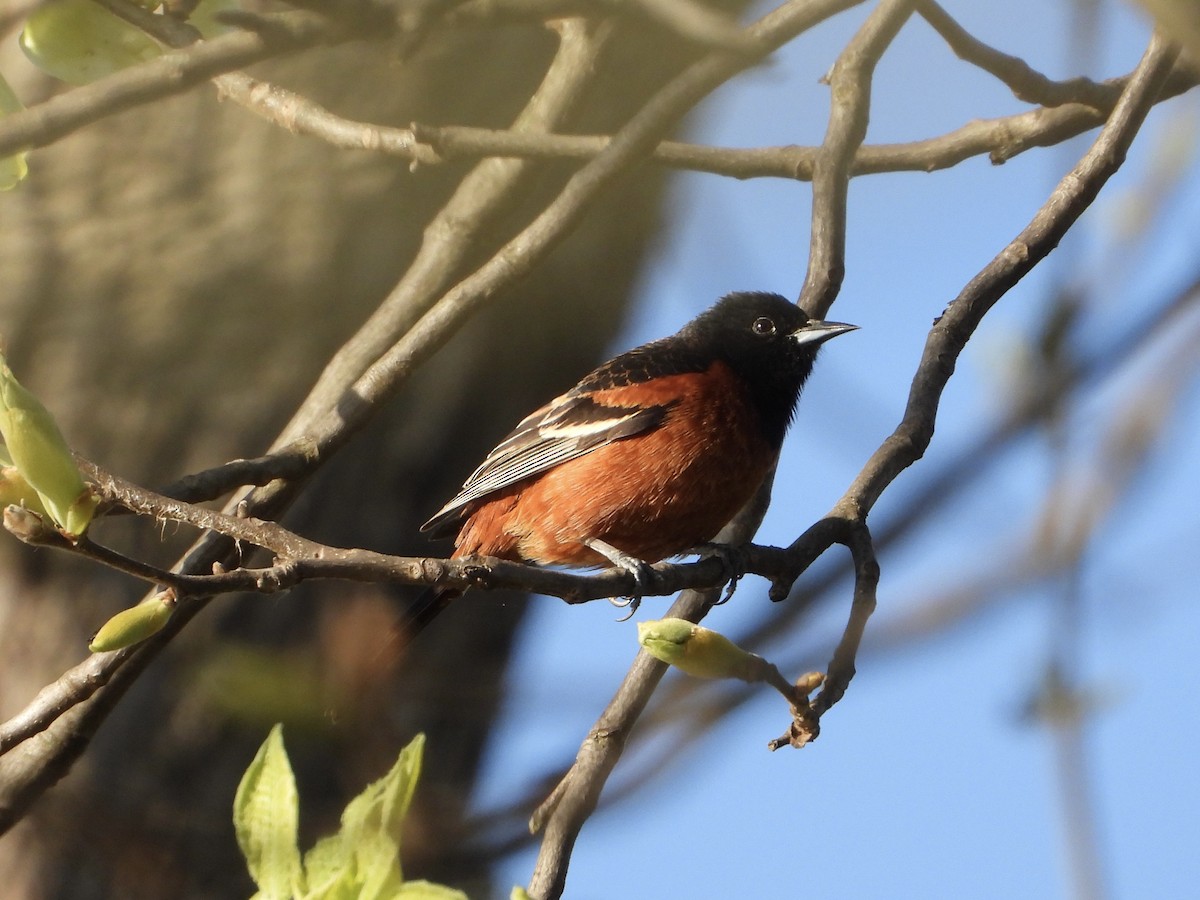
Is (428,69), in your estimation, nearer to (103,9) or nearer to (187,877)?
(103,9)

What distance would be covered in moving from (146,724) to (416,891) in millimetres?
3679

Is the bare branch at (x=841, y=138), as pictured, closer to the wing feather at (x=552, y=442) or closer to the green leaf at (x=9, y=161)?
the wing feather at (x=552, y=442)

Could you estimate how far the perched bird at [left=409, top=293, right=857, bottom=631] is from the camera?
4.42 meters

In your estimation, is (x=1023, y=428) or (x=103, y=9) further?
(x=103, y=9)

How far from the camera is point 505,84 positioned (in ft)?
18.0

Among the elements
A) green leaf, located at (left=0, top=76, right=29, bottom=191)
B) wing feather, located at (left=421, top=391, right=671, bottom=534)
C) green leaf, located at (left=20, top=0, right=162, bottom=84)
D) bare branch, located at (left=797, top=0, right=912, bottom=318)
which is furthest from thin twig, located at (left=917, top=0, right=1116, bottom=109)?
green leaf, located at (left=0, top=76, right=29, bottom=191)

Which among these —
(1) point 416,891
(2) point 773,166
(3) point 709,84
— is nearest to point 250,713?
(1) point 416,891

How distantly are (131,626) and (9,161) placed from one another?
1.13 m

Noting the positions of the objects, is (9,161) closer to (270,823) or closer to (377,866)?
(270,823)

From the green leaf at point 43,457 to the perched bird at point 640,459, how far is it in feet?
6.94

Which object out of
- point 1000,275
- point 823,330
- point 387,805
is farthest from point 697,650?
point 823,330

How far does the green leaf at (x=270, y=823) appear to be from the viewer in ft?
5.85

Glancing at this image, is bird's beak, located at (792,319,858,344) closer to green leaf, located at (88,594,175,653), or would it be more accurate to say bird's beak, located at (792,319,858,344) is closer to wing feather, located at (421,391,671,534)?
wing feather, located at (421,391,671,534)

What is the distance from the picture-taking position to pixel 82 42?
294 cm
